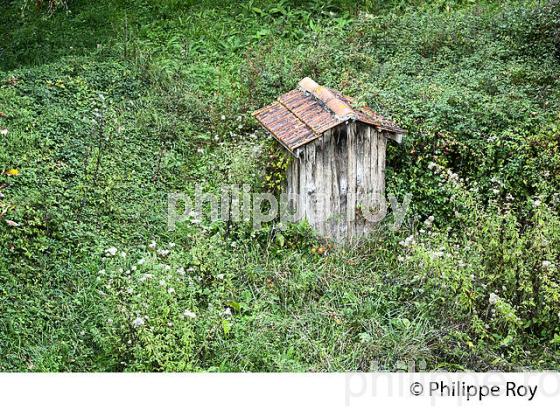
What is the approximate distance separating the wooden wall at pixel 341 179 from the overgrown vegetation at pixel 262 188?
22 cm

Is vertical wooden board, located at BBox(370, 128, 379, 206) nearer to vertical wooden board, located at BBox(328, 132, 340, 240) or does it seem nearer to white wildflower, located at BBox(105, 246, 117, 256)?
vertical wooden board, located at BBox(328, 132, 340, 240)

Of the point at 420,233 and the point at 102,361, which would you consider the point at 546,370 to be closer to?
the point at 420,233

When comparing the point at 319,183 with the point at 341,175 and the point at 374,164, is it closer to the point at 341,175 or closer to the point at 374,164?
the point at 341,175

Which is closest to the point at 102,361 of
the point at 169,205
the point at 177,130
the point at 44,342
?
the point at 44,342

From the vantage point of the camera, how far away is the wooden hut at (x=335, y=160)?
7.43 m

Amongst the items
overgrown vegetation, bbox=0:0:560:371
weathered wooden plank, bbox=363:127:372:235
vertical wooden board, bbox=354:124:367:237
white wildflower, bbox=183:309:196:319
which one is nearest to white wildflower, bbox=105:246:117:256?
overgrown vegetation, bbox=0:0:560:371

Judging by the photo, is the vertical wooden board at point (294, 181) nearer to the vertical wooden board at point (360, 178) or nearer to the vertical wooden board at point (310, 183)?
the vertical wooden board at point (310, 183)

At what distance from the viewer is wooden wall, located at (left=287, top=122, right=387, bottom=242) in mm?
7477

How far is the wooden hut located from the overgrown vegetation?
247 mm

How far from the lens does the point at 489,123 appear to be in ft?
27.6

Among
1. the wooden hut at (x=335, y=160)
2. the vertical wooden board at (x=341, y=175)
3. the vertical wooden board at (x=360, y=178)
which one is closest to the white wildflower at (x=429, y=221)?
the wooden hut at (x=335, y=160)

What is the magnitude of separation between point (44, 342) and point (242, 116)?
4470 mm

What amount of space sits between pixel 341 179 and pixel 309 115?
0.75 metres

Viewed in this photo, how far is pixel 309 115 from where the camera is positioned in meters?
7.64
